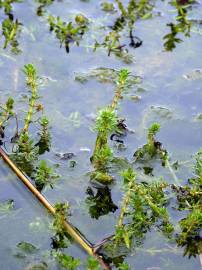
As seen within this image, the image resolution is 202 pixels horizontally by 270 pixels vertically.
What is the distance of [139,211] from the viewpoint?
397cm

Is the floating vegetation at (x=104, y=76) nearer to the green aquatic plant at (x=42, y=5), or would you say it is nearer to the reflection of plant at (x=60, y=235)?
the green aquatic plant at (x=42, y=5)

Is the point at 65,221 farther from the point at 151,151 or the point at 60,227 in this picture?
the point at 151,151

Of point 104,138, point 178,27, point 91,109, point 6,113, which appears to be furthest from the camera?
point 178,27

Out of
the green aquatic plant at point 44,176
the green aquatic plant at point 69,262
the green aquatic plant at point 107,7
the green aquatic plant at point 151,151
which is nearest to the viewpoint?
the green aquatic plant at point 69,262

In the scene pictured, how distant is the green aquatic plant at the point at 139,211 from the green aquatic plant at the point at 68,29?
2.11m

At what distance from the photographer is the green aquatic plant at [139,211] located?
3.85 m

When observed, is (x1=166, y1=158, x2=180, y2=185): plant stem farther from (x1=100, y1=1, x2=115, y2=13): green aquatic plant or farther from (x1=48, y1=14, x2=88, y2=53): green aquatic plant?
(x1=100, y1=1, x2=115, y2=13): green aquatic plant

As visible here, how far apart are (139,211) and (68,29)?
2523 millimetres

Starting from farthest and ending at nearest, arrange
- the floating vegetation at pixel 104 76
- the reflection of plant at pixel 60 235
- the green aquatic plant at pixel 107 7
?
the green aquatic plant at pixel 107 7
the floating vegetation at pixel 104 76
the reflection of plant at pixel 60 235

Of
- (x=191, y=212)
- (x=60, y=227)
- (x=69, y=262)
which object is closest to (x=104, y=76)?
(x=191, y=212)

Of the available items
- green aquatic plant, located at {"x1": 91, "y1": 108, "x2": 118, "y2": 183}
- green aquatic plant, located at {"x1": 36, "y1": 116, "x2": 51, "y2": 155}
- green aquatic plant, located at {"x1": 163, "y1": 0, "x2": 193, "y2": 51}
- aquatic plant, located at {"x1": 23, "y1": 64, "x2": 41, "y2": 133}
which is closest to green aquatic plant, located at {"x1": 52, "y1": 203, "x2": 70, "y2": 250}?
green aquatic plant, located at {"x1": 91, "y1": 108, "x2": 118, "y2": 183}

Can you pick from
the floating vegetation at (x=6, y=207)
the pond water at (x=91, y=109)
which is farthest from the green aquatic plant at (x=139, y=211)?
the floating vegetation at (x=6, y=207)

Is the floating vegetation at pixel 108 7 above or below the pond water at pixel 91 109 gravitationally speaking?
above

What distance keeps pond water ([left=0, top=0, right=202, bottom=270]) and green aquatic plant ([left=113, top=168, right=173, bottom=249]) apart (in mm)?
76
